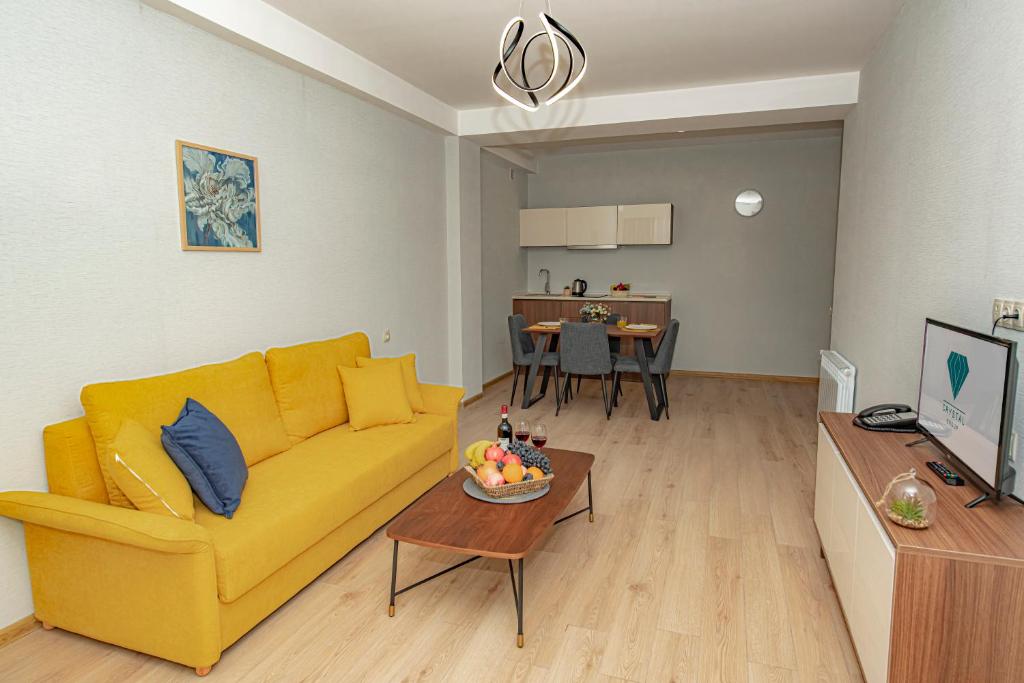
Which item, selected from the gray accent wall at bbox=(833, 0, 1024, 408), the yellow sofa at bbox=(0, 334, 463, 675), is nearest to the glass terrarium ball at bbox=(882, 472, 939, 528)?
the gray accent wall at bbox=(833, 0, 1024, 408)

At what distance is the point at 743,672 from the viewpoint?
215cm

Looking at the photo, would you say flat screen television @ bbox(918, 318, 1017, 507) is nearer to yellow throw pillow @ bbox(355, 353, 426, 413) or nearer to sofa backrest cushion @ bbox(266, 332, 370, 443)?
yellow throw pillow @ bbox(355, 353, 426, 413)

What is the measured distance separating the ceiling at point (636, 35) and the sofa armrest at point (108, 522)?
8.47ft

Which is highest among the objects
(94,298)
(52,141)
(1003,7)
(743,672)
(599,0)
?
(599,0)

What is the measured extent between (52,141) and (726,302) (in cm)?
656

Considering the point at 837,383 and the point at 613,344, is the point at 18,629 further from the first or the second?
the point at 613,344

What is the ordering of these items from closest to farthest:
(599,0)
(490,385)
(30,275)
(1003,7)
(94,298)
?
(1003,7)
(30,275)
(94,298)
(599,0)
(490,385)

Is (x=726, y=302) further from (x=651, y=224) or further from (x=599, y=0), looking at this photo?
(x=599, y=0)

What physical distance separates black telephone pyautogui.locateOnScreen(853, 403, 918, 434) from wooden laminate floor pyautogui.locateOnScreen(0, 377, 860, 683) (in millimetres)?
708

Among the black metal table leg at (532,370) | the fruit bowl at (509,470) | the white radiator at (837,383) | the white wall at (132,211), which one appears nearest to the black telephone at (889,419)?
the white radiator at (837,383)

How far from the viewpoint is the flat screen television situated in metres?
1.74

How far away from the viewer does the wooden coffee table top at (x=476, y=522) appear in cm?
224

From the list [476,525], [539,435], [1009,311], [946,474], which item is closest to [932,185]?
[1009,311]

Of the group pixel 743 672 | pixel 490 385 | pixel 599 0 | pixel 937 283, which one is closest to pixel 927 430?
pixel 937 283
